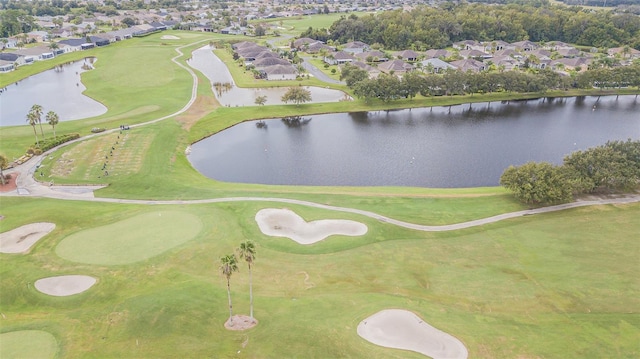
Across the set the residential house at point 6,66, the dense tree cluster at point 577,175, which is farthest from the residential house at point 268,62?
the dense tree cluster at point 577,175

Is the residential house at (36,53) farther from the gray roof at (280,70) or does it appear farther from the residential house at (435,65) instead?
the residential house at (435,65)

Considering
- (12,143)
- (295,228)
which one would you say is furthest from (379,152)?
(12,143)

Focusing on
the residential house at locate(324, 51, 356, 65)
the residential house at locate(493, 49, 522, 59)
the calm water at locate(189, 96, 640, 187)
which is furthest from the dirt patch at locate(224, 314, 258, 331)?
the residential house at locate(493, 49, 522, 59)

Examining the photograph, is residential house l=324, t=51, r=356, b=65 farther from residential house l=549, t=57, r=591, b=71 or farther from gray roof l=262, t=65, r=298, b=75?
residential house l=549, t=57, r=591, b=71

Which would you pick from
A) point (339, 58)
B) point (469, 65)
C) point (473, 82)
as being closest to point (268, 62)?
point (339, 58)

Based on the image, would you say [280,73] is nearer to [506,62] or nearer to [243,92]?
[243,92]

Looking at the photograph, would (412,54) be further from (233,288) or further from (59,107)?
(233,288)
